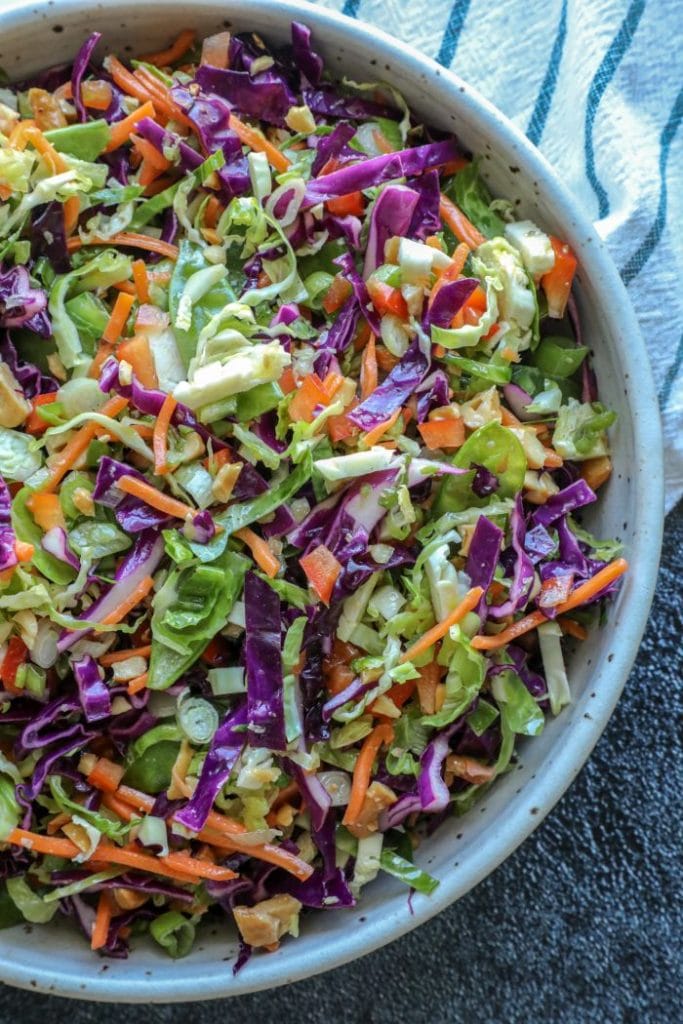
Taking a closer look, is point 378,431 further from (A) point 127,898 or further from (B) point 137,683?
(A) point 127,898

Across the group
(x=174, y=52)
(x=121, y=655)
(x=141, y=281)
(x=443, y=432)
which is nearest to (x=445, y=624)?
(x=443, y=432)

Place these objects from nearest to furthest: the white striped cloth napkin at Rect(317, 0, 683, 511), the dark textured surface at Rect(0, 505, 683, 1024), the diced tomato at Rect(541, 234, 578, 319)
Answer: the diced tomato at Rect(541, 234, 578, 319), the white striped cloth napkin at Rect(317, 0, 683, 511), the dark textured surface at Rect(0, 505, 683, 1024)

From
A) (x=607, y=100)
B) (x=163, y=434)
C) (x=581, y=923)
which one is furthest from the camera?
(x=581, y=923)

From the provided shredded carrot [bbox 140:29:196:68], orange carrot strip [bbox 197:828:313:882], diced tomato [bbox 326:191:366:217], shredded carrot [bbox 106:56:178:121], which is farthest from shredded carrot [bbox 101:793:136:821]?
shredded carrot [bbox 140:29:196:68]

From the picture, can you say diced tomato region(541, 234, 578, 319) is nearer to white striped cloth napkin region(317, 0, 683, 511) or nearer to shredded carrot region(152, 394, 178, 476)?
white striped cloth napkin region(317, 0, 683, 511)

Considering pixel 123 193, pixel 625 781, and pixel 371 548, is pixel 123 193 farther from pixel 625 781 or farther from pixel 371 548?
pixel 625 781

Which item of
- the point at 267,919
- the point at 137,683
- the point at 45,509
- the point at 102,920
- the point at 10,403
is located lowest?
the point at 102,920

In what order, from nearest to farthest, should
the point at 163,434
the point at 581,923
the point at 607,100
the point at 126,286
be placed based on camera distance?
the point at 163,434 → the point at 126,286 → the point at 607,100 → the point at 581,923
